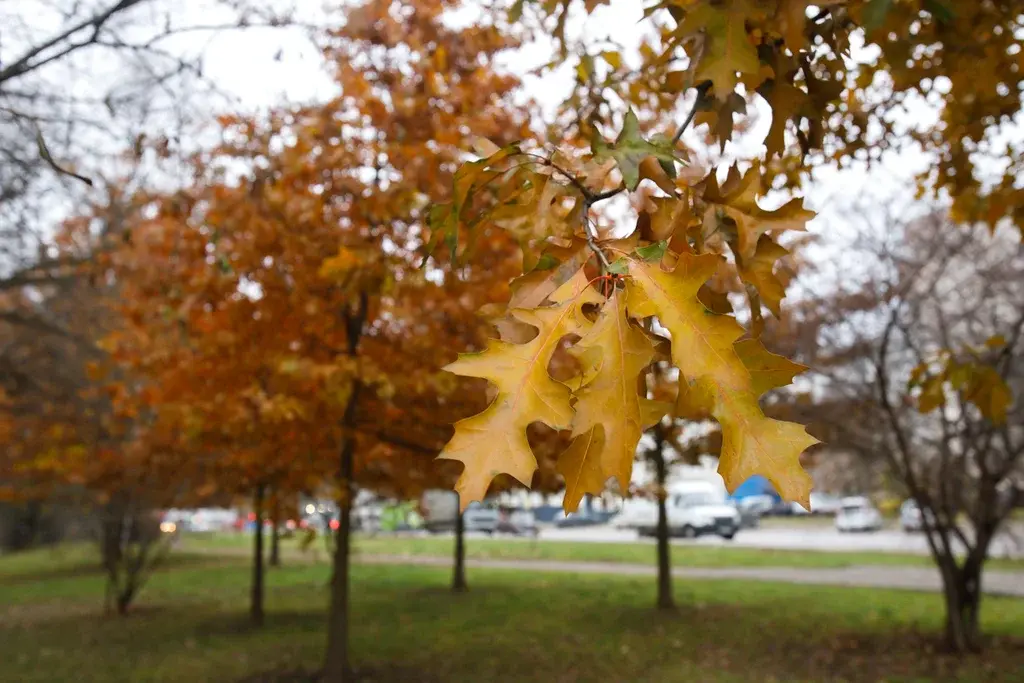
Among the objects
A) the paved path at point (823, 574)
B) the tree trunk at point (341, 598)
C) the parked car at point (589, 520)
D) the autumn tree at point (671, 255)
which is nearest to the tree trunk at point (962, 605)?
the paved path at point (823, 574)

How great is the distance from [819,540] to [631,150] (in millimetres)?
23829

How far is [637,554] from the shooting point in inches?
723

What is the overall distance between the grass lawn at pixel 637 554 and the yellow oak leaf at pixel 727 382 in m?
12.0

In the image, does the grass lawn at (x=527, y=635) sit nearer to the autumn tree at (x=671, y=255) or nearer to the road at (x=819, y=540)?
the autumn tree at (x=671, y=255)

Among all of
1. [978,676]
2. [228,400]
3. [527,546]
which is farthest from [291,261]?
[527,546]

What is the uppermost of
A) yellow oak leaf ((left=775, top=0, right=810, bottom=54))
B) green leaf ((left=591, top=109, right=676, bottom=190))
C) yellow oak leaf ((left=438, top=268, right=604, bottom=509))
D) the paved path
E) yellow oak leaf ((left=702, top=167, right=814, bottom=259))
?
yellow oak leaf ((left=775, top=0, right=810, bottom=54))

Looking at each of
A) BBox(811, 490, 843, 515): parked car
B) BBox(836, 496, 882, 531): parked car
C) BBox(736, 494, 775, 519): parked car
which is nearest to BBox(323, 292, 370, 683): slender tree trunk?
BBox(836, 496, 882, 531): parked car

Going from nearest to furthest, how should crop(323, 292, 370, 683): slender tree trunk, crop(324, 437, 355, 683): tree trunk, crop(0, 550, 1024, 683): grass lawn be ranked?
crop(323, 292, 370, 683): slender tree trunk < crop(324, 437, 355, 683): tree trunk < crop(0, 550, 1024, 683): grass lawn

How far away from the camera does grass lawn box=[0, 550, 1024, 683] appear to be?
23.5 ft

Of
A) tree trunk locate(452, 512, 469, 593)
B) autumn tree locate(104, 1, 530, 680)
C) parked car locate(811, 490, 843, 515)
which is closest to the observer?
autumn tree locate(104, 1, 530, 680)

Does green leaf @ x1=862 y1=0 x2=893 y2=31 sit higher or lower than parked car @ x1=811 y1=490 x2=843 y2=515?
higher

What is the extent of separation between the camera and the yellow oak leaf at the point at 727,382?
965 mm

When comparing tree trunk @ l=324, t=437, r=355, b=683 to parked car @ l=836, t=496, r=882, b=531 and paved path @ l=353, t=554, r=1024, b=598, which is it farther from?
parked car @ l=836, t=496, r=882, b=531

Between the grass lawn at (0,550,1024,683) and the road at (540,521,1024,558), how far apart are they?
27.4 ft
